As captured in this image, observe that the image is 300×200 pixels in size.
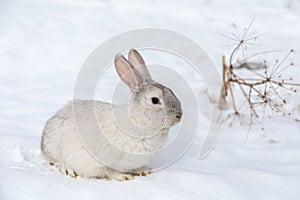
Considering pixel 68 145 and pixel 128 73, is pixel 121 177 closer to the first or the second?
pixel 68 145

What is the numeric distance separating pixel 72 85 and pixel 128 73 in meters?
1.75

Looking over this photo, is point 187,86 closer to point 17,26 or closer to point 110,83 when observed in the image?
point 110,83

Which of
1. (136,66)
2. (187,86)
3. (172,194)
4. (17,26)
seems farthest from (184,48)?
(172,194)

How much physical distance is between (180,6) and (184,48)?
1.19m

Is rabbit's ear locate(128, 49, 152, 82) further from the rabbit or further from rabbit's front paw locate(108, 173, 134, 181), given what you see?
rabbit's front paw locate(108, 173, 134, 181)

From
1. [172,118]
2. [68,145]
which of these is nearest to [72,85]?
[68,145]

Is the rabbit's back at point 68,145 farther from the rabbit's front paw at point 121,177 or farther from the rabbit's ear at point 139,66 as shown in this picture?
the rabbit's ear at point 139,66

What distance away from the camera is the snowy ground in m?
2.79

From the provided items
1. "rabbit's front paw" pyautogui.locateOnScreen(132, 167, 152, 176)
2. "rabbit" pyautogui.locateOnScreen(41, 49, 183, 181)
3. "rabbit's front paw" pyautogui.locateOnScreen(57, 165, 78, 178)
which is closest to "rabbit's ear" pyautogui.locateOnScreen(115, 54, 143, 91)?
"rabbit" pyautogui.locateOnScreen(41, 49, 183, 181)

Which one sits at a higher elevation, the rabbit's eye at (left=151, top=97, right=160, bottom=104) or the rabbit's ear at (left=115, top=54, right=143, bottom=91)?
the rabbit's ear at (left=115, top=54, right=143, bottom=91)

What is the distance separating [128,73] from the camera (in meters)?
2.90

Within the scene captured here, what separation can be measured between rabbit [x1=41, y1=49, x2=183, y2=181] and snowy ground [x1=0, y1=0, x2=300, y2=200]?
0.09 m

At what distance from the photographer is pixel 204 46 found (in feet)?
18.3

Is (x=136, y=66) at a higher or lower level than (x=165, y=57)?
lower
